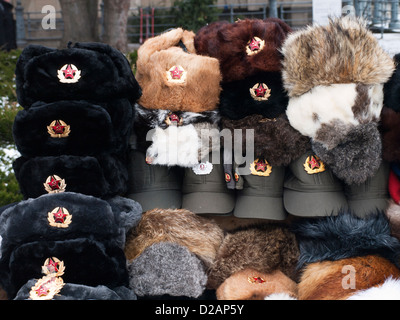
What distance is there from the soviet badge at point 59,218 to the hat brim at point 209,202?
538 millimetres

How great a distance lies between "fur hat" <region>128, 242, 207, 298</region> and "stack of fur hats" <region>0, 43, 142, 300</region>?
96 mm

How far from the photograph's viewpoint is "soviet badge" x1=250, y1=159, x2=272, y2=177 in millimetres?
1911

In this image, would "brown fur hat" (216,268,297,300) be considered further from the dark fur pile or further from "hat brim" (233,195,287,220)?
the dark fur pile

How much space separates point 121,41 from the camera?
5.16 metres

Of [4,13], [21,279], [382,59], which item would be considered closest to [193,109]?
[382,59]

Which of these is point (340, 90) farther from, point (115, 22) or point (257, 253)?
point (115, 22)

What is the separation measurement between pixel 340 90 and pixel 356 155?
0.26m

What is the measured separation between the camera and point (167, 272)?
71.1 inches

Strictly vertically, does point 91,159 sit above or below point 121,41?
below

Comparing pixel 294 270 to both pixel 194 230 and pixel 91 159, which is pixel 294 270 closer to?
pixel 194 230

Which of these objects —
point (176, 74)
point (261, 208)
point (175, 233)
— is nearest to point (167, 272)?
point (175, 233)

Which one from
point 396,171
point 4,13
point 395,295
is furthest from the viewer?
point 4,13

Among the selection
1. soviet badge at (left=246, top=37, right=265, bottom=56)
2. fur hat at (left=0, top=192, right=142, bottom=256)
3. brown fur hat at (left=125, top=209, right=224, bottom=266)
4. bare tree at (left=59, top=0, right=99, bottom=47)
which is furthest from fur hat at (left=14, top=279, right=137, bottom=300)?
bare tree at (left=59, top=0, right=99, bottom=47)
